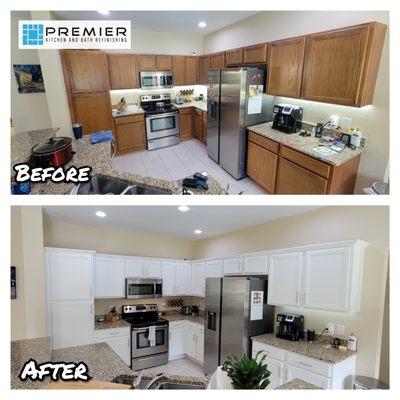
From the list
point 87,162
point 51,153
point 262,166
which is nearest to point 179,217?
point 87,162

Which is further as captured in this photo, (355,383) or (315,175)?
(315,175)

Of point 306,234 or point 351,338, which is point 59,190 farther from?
point 351,338

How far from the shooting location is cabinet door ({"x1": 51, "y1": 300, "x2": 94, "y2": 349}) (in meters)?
1.95

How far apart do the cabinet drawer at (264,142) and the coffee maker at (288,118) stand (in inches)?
5.4

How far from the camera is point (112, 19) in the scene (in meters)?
0.67

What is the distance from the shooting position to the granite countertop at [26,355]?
87cm

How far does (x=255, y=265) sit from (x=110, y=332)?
1298 millimetres

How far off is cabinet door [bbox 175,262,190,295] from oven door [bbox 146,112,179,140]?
1.18 metres

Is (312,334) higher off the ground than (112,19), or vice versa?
(112,19)

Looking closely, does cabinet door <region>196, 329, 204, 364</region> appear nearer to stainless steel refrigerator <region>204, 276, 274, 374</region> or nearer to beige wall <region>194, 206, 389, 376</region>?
stainless steel refrigerator <region>204, 276, 274, 374</region>

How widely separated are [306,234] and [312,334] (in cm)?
63

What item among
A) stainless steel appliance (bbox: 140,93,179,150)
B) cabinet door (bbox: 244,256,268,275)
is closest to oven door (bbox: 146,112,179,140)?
stainless steel appliance (bbox: 140,93,179,150)

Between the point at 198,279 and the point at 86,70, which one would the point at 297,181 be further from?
the point at 86,70
